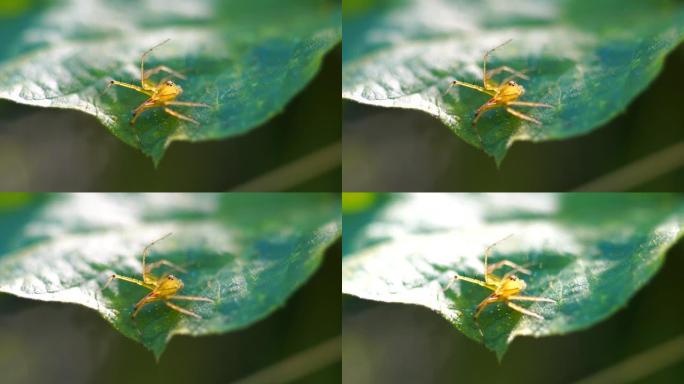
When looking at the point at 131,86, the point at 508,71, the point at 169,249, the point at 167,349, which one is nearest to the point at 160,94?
the point at 131,86

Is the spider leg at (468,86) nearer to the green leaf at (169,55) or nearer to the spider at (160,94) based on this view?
the green leaf at (169,55)

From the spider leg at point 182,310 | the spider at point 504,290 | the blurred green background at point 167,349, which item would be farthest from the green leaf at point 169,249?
the spider at point 504,290

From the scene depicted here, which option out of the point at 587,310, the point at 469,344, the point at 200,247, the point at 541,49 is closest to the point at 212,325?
the point at 200,247

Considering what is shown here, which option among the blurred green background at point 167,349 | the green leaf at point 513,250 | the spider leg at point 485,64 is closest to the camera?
the green leaf at point 513,250

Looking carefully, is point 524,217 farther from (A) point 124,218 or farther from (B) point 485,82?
(A) point 124,218

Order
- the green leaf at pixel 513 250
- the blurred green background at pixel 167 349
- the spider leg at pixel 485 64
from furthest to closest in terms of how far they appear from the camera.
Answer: the blurred green background at pixel 167 349 < the spider leg at pixel 485 64 < the green leaf at pixel 513 250

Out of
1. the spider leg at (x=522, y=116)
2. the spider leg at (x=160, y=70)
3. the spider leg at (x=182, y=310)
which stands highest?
the spider leg at (x=160, y=70)

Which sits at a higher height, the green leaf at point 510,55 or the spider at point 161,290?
the green leaf at point 510,55

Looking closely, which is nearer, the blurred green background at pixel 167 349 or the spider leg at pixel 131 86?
the spider leg at pixel 131 86
